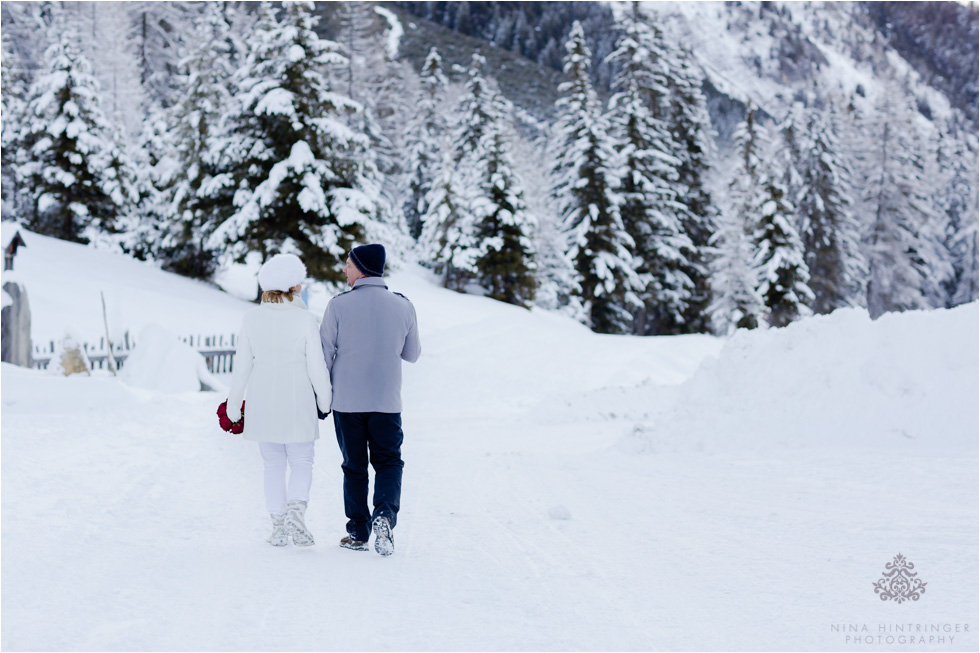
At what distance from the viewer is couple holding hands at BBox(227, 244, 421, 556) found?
14.7 feet

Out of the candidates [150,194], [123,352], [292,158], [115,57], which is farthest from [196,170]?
[115,57]

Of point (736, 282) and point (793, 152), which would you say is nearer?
point (736, 282)

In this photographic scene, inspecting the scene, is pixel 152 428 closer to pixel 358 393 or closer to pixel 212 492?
pixel 212 492

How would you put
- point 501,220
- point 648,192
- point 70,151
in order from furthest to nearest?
point 648,192
point 501,220
point 70,151

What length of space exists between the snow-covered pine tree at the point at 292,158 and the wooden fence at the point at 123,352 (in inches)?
162

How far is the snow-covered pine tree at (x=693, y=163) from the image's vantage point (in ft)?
129

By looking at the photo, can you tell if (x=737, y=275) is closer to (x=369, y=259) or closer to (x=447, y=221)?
(x=447, y=221)

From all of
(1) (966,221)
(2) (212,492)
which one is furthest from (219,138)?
(1) (966,221)

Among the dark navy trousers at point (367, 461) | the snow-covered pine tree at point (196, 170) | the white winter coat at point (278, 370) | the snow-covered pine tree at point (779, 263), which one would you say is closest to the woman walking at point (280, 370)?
the white winter coat at point (278, 370)

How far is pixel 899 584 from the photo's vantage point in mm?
4176

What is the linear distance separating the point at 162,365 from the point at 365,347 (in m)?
9.44

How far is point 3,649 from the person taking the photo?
296 centimetres

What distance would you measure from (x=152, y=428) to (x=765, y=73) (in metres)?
195

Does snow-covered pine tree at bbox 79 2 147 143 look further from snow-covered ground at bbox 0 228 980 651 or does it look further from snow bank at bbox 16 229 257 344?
snow-covered ground at bbox 0 228 980 651
